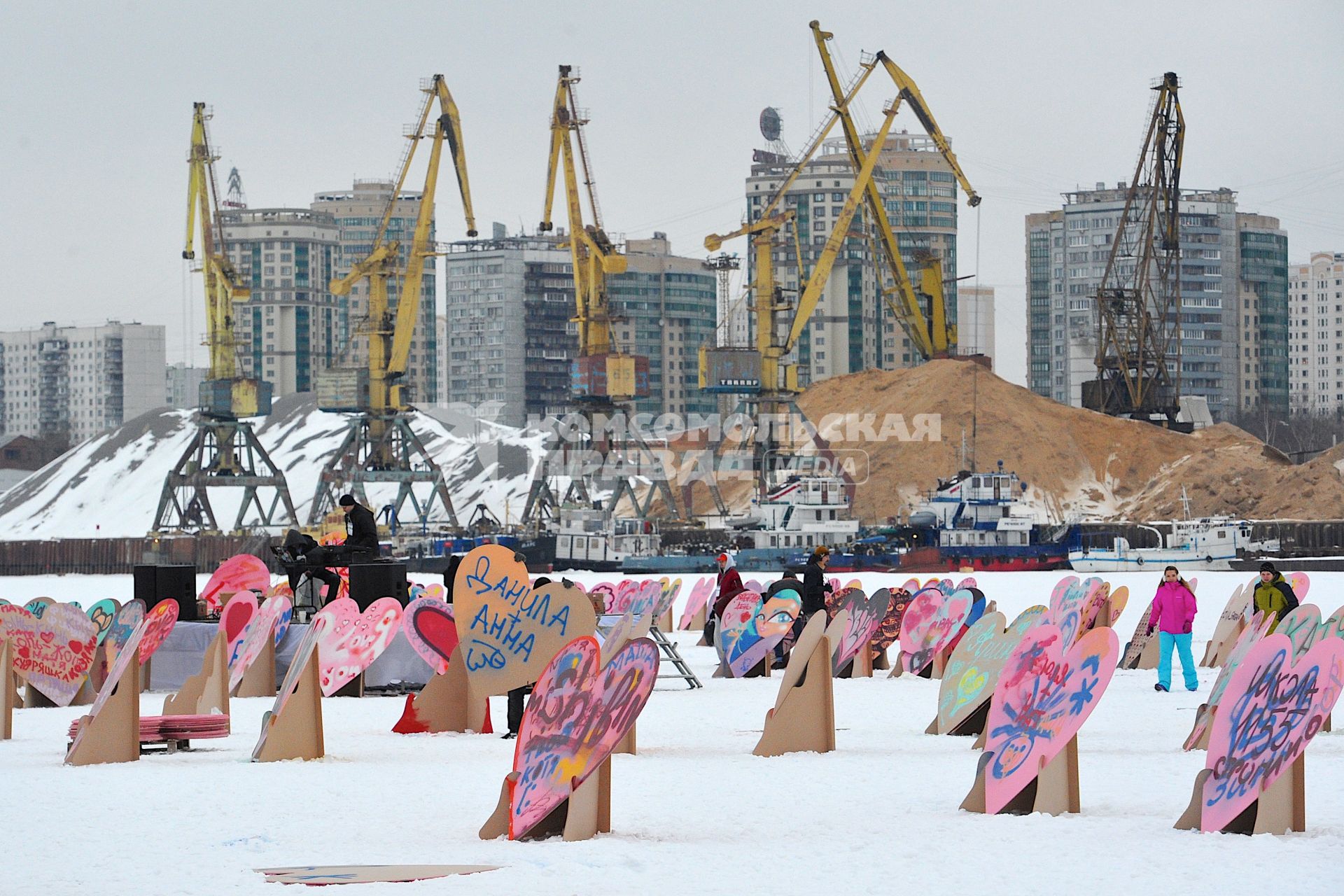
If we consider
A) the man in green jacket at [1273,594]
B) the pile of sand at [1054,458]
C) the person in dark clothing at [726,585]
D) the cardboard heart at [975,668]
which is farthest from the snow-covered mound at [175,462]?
the cardboard heart at [975,668]

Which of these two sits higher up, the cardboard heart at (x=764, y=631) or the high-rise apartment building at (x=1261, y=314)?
the high-rise apartment building at (x=1261, y=314)

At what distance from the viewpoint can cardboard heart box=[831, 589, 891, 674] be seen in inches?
683

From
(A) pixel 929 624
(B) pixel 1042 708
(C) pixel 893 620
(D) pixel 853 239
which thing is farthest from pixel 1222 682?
(D) pixel 853 239

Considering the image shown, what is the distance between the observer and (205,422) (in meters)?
78.4

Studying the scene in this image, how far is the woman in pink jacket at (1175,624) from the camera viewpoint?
1540 centimetres

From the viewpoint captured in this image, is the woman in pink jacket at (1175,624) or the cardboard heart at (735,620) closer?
the woman in pink jacket at (1175,624)

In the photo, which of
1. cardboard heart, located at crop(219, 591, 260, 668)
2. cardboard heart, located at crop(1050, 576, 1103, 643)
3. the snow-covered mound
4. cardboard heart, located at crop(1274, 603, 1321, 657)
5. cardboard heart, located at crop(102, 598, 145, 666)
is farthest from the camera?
the snow-covered mound

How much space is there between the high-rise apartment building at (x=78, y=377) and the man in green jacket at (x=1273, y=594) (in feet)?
499

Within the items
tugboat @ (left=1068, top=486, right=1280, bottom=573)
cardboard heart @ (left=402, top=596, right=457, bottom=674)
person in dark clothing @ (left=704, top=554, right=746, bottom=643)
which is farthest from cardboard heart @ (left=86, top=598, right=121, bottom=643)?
tugboat @ (left=1068, top=486, right=1280, bottom=573)

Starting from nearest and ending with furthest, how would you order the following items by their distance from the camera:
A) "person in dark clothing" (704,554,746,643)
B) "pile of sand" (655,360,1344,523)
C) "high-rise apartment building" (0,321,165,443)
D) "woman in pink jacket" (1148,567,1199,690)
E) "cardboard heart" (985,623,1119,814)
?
"cardboard heart" (985,623,1119,814) < "woman in pink jacket" (1148,567,1199,690) < "person in dark clothing" (704,554,746,643) < "pile of sand" (655,360,1344,523) < "high-rise apartment building" (0,321,165,443)

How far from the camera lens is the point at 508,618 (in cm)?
1258

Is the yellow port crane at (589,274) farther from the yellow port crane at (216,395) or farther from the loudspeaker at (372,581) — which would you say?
the loudspeaker at (372,581)

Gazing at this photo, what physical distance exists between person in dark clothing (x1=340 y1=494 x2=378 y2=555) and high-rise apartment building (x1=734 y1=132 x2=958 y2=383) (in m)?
103

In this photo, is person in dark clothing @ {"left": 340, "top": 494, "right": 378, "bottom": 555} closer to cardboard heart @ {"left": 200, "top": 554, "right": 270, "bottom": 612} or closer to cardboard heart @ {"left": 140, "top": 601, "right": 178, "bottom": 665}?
cardboard heart @ {"left": 140, "top": 601, "right": 178, "bottom": 665}
